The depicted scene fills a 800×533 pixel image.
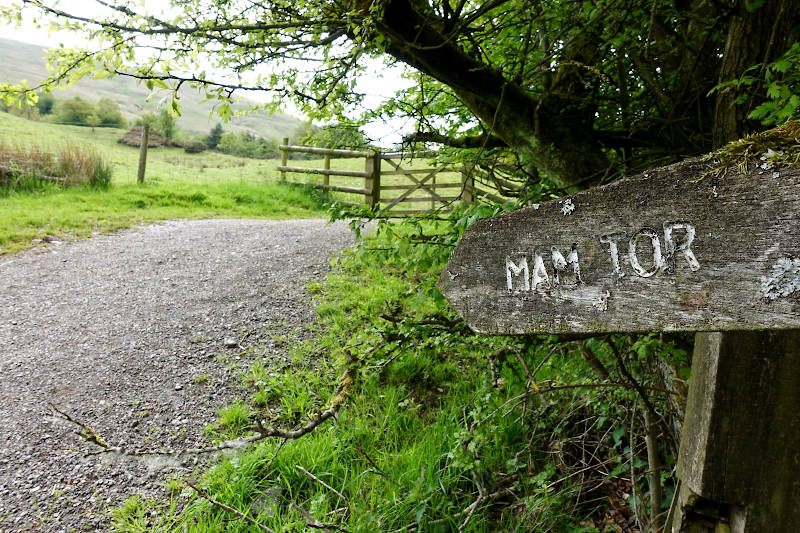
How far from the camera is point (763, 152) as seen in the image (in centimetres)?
75

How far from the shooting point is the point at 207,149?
79.3ft

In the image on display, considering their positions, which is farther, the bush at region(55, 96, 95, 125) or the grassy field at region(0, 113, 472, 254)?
the bush at region(55, 96, 95, 125)

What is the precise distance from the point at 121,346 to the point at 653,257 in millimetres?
4149

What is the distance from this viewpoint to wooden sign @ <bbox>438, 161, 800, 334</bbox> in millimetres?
735

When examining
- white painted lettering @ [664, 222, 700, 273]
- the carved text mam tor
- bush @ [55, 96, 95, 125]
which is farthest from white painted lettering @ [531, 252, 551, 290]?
bush @ [55, 96, 95, 125]

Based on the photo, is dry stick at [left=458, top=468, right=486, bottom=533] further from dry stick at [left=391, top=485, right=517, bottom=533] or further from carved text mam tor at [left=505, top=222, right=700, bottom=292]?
carved text mam tor at [left=505, top=222, right=700, bottom=292]

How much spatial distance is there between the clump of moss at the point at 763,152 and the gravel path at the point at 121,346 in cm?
280

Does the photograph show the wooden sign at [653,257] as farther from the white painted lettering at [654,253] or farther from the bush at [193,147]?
the bush at [193,147]

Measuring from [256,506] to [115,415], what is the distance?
1425 mm

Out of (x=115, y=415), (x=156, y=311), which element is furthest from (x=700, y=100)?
(x=156, y=311)

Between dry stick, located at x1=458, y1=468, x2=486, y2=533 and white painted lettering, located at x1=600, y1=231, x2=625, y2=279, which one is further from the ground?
white painted lettering, located at x1=600, y1=231, x2=625, y2=279

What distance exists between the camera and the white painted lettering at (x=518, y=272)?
3.56ft

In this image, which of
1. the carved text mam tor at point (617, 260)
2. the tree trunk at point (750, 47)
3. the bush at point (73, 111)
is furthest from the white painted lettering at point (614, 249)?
the bush at point (73, 111)

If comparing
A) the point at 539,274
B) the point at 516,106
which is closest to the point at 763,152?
the point at 539,274
